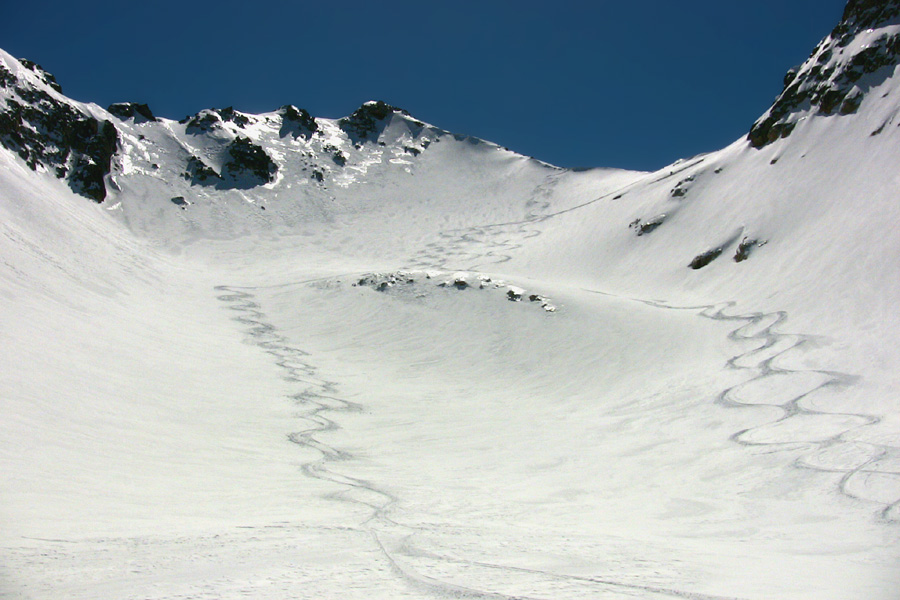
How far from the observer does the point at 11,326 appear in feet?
80.5

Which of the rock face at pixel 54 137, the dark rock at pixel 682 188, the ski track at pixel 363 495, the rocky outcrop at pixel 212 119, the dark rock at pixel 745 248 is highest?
the rocky outcrop at pixel 212 119

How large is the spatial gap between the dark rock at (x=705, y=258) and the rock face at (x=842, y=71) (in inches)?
648

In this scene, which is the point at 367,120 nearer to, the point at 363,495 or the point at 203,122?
the point at 203,122

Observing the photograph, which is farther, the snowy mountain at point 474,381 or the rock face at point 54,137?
the rock face at point 54,137

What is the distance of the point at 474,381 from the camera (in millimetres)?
30656

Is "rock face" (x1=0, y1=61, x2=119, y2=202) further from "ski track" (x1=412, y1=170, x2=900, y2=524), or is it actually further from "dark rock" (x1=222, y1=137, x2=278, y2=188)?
"ski track" (x1=412, y1=170, x2=900, y2=524)

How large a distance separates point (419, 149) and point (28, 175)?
60574 mm

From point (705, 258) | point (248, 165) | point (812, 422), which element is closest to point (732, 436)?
point (812, 422)

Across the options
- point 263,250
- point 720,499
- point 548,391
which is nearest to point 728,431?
point 720,499

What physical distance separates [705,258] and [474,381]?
22773mm

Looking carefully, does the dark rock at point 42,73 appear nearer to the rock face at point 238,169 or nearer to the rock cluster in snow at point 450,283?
the rock face at point 238,169

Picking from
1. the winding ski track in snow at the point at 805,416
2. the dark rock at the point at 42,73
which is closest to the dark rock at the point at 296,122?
the dark rock at the point at 42,73

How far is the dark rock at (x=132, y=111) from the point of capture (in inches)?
3575

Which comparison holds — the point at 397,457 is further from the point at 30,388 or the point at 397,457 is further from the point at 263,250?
the point at 263,250
